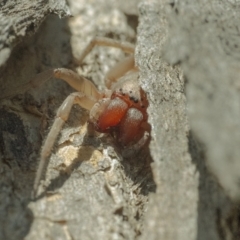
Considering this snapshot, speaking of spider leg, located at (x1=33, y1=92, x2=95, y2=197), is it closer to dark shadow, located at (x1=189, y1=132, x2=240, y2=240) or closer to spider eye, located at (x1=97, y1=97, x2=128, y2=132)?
spider eye, located at (x1=97, y1=97, x2=128, y2=132)

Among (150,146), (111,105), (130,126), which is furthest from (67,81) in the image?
(150,146)

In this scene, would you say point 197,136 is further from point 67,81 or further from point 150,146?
point 67,81

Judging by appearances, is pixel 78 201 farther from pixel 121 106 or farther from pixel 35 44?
pixel 35 44

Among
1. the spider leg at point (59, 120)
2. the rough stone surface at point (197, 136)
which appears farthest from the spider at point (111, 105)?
the rough stone surface at point (197, 136)

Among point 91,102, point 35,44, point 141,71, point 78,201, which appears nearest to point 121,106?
point 91,102

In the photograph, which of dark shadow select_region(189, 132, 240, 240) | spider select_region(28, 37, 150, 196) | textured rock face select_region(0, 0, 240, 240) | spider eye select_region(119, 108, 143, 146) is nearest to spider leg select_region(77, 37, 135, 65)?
spider select_region(28, 37, 150, 196)
